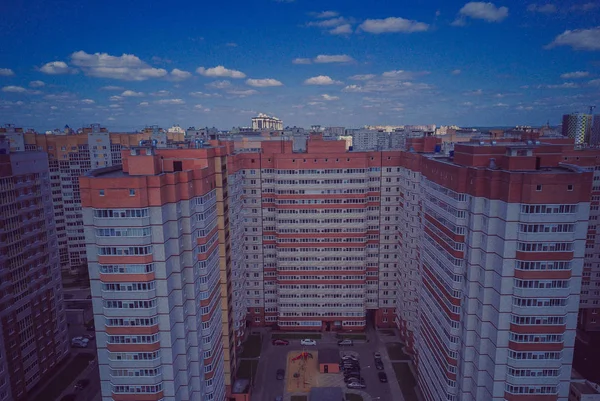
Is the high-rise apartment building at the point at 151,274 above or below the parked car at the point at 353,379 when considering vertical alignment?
above

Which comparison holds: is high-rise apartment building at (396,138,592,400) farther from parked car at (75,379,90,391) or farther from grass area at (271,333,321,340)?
parked car at (75,379,90,391)

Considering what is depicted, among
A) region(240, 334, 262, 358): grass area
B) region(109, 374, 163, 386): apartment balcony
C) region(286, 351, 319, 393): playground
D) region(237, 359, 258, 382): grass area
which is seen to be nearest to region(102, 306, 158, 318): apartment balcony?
region(109, 374, 163, 386): apartment balcony

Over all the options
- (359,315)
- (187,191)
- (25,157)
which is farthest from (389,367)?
(25,157)

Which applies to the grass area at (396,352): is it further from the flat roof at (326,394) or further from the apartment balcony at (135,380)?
the apartment balcony at (135,380)

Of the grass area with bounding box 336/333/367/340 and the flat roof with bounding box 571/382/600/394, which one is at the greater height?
the flat roof with bounding box 571/382/600/394

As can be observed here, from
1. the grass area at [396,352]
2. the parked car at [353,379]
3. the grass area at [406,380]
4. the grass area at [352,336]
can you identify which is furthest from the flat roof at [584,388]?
the grass area at [352,336]

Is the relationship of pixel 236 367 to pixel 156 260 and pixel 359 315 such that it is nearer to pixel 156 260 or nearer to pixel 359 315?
pixel 359 315
